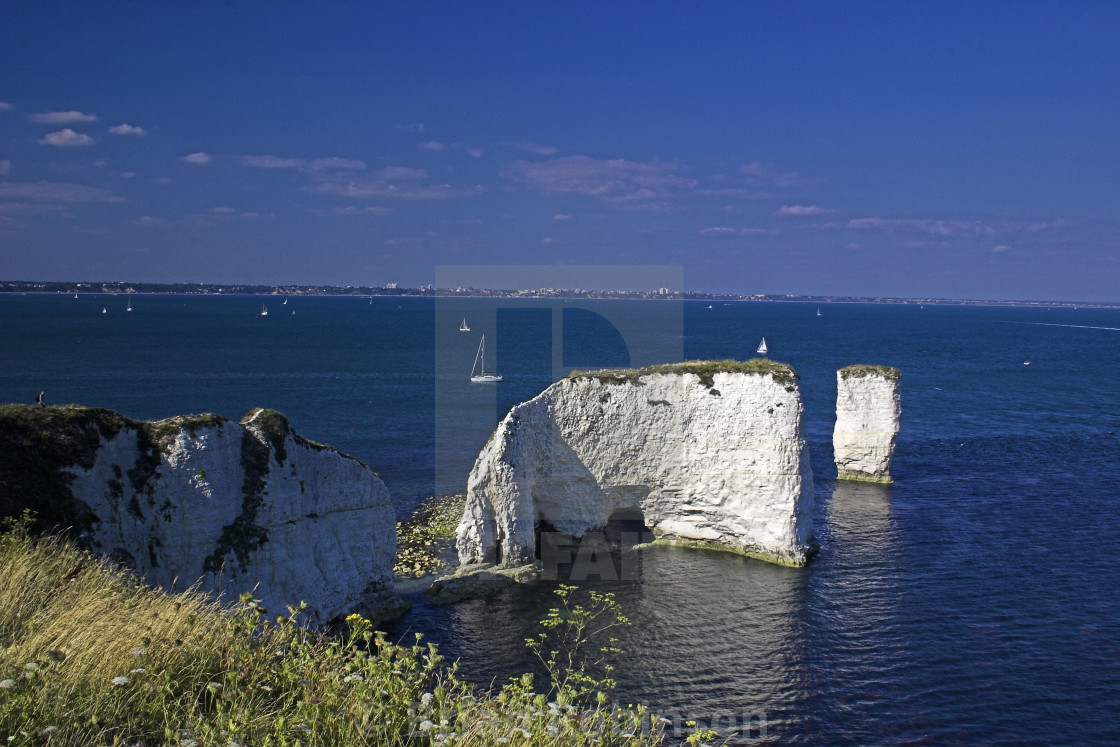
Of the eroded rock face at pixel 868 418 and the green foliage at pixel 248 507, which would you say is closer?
the green foliage at pixel 248 507

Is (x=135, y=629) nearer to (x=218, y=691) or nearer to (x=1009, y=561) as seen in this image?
(x=218, y=691)

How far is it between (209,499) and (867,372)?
35147mm

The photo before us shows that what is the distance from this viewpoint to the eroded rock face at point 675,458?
29.6 meters

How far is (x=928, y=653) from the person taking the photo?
21.8 metres

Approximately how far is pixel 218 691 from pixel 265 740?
1.34 meters

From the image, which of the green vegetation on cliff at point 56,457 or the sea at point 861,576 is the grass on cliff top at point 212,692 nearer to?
the green vegetation on cliff at point 56,457

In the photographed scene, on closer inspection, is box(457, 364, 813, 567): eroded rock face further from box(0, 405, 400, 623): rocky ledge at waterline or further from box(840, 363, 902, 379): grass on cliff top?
box(840, 363, 902, 379): grass on cliff top

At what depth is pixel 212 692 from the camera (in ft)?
22.6

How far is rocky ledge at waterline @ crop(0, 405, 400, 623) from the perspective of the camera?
613 inches

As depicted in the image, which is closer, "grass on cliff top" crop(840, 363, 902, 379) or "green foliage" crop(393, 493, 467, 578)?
"green foliage" crop(393, 493, 467, 578)

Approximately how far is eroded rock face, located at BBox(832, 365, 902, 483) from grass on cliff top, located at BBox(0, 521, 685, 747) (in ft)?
121

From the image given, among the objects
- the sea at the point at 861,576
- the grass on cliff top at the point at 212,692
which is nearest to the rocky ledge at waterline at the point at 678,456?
the sea at the point at 861,576

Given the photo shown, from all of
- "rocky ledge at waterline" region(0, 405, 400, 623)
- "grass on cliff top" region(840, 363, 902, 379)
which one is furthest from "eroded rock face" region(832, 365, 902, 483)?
"rocky ledge at waterline" region(0, 405, 400, 623)

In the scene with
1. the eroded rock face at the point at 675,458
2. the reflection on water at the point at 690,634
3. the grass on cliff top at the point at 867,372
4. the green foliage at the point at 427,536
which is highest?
the grass on cliff top at the point at 867,372
